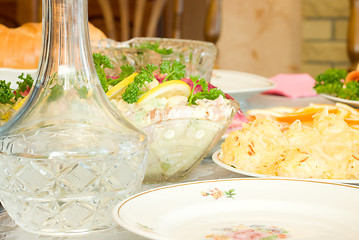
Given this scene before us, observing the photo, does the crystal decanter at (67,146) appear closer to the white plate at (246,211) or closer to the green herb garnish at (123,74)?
the white plate at (246,211)

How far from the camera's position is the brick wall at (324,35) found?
11.8 feet

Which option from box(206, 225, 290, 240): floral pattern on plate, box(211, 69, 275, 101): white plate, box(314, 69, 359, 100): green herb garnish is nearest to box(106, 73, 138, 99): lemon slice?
box(206, 225, 290, 240): floral pattern on plate

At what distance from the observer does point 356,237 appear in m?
0.55

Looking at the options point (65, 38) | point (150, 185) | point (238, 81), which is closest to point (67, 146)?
point (65, 38)

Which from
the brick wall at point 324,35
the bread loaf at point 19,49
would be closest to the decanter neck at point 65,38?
the bread loaf at point 19,49

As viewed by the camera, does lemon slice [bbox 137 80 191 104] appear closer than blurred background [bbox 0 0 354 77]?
Yes

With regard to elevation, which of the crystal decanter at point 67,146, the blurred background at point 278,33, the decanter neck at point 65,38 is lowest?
the blurred background at point 278,33

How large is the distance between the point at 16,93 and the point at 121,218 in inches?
14.2

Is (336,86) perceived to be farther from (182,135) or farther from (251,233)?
(251,233)

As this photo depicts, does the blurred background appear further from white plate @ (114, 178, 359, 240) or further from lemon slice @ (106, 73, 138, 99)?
white plate @ (114, 178, 359, 240)

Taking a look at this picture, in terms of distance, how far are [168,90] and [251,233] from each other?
0.89ft

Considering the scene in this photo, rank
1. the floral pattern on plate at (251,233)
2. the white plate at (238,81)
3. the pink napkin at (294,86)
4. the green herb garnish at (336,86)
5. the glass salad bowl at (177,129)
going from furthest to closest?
1. the pink napkin at (294,86)
2. the white plate at (238,81)
3. the green herb garnish at (336,86)
4. the glass salad bowl at (177,129)
5. the floral pattern on plate at (251,233)

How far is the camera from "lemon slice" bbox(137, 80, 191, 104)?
770 millimetres

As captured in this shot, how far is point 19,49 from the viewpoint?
1.24 m
